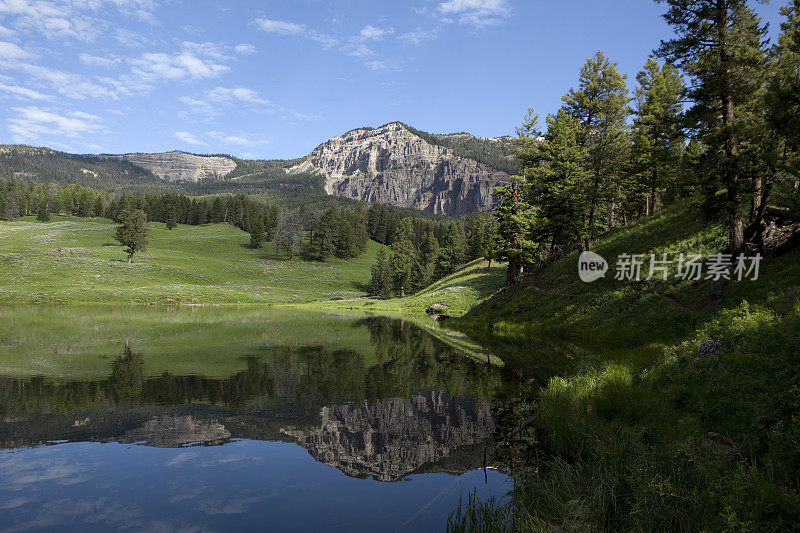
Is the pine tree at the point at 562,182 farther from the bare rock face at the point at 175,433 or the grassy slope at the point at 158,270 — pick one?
the grassy slope at the point at 158,270

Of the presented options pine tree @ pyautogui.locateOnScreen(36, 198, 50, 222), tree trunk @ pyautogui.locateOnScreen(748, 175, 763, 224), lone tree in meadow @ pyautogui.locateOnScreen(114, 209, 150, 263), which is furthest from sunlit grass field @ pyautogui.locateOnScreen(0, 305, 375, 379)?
→ pine tree @ pyautogui.locateOnScreen(36, 198, 50, 222)

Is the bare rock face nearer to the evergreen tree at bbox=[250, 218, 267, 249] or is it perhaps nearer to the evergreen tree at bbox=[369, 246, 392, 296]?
the evergreen tree at bbox=[369, 246, 392, 296]

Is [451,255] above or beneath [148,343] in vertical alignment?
above

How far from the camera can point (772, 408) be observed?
24.9 feet

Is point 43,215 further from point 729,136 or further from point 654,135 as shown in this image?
point 729,136

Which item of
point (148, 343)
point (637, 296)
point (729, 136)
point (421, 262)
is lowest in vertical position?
point (148, 343)

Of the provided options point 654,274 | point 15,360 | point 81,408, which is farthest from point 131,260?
point 654,274

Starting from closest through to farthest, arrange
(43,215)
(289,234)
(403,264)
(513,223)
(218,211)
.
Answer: (513,223), (403,264), (289,234), (43,215), (218,211)

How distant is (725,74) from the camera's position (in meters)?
20.7

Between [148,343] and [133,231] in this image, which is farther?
[133,231]

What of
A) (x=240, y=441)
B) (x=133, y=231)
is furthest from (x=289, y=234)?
(x=240, y=441)

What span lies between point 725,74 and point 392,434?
24.0 metres

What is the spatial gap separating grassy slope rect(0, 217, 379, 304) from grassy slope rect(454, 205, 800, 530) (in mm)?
69240

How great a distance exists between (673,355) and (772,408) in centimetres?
610
